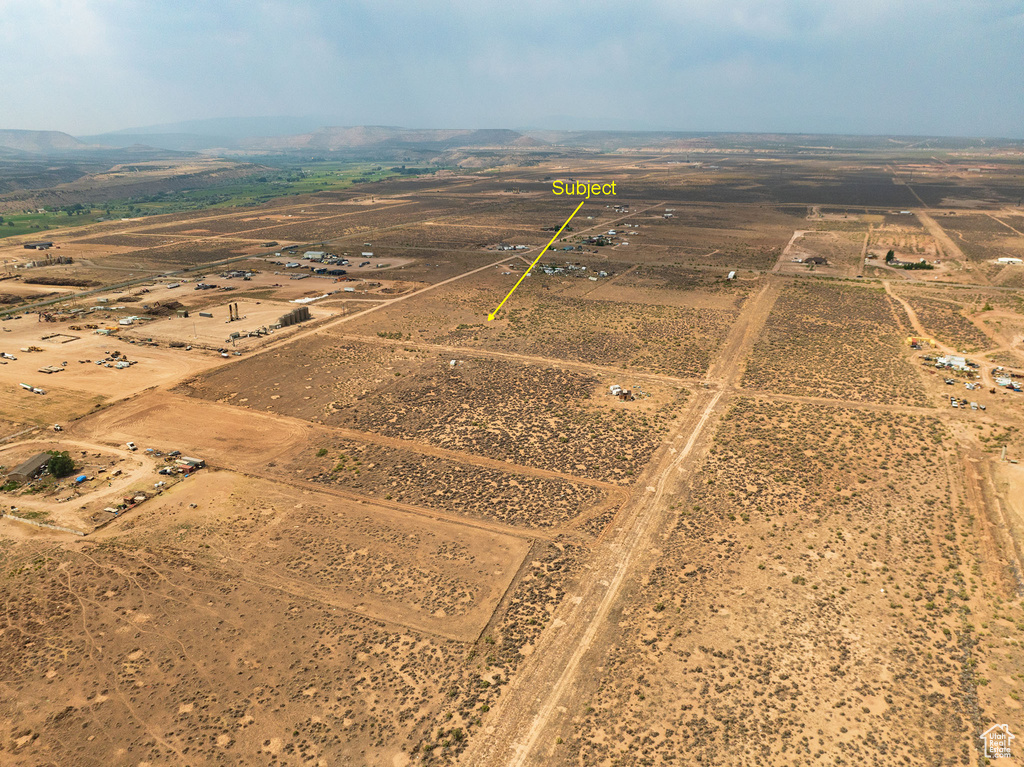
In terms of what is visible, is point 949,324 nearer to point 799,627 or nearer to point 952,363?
point 952,363

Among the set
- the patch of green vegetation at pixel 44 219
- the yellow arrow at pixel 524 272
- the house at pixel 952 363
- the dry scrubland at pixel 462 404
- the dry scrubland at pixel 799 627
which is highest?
the patch of green vegetation at pixel 44 219

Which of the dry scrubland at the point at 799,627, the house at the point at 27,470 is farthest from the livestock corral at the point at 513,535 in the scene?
the house at the point at 27,470

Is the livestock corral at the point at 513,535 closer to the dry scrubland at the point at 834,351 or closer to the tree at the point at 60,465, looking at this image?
the tree at the point at 60,465

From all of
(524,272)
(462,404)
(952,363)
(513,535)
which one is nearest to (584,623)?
(513,535)

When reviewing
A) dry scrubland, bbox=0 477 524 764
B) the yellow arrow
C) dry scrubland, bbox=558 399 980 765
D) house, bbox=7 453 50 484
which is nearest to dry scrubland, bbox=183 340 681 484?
dry scrubland, bbox=558 399 980 765

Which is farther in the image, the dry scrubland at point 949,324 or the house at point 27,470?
the dry scrubland at point 949,324

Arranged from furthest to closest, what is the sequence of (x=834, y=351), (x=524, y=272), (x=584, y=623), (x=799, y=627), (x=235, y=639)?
(x=524, y=272)
(x=834, y=351)
(x=584, y=623)
(x=799, y=627)
(x=235, y=639)

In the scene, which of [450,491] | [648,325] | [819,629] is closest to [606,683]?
[819,629]
